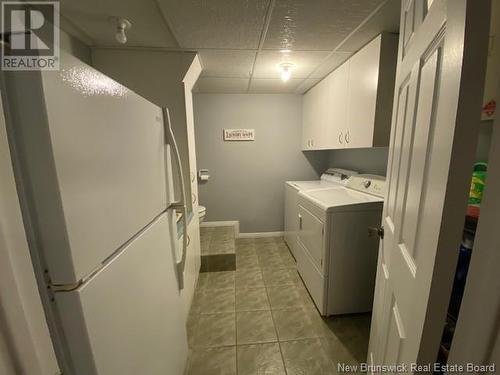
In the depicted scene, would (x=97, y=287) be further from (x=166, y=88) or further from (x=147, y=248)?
(x=166, y=88)

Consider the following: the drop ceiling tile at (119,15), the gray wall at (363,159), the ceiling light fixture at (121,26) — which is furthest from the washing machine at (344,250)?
the ceiling light fixture at (121,26)

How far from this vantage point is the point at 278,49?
182 cm

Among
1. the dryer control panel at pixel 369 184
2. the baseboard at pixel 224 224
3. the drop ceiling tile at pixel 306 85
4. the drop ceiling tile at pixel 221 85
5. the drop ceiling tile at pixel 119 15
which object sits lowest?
the baseboard at pixel 224 224

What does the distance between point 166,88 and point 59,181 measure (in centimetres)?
174

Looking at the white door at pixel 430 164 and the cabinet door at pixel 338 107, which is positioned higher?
the cabinet door at pixel 338 107

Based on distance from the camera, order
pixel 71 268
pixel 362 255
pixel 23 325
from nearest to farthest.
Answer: pixel 23 325 → pixel 71 268 → pixel 362 255

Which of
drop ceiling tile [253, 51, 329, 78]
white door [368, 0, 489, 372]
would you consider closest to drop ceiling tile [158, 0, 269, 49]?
drop ceiling tile [253, 51, 329, 78]

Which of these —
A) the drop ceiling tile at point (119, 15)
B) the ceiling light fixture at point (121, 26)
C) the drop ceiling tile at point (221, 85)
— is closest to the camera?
the drop ceiling tile at point (119, 15)

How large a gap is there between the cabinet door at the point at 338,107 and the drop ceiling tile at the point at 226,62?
879 mm

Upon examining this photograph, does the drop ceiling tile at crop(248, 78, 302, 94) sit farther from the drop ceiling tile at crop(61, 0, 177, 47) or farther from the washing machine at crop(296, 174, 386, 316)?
the washing machine at crop(296, 174, 386, 316)

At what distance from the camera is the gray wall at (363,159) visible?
2.18 meters

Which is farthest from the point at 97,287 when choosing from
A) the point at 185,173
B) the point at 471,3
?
the point at 185,173

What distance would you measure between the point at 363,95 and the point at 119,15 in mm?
1821

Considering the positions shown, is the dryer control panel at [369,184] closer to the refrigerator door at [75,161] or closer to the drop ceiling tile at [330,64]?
the drop ceiling tile at [330,64]
